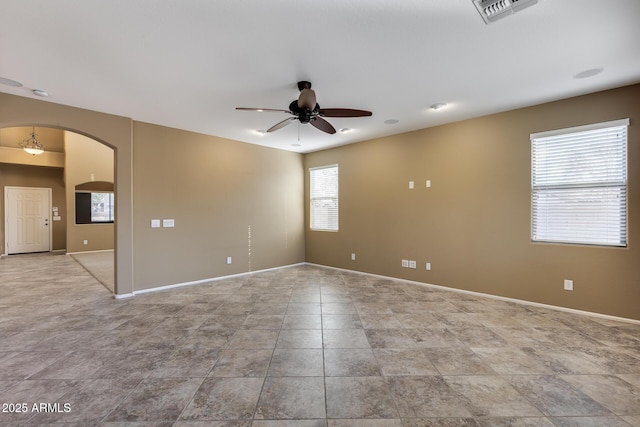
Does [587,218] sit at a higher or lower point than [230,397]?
higher

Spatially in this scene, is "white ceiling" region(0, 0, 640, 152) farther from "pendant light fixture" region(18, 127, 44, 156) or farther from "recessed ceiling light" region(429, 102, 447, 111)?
"pendant light fixture" region(18, 127, 44, 156)

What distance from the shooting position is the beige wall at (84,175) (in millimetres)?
8250

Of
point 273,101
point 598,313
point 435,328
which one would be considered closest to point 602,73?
point 598,313

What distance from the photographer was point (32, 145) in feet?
26.0

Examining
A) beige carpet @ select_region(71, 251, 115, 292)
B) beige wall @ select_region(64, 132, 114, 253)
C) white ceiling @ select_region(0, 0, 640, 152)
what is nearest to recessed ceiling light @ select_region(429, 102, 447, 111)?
white ceiling @ select_region(0, 0, 640, 152)

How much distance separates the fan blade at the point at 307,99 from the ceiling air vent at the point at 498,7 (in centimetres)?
147

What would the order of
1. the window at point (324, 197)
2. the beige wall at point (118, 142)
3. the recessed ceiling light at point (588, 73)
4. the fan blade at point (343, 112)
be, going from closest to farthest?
the recessed ceiling light at point (588, 73), the fan blade at point (343, 112), the beige wall at point (118, 142), the window at point (324, 197)

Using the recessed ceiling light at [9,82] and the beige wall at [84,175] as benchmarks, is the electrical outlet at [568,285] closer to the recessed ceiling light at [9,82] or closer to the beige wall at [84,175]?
the recessed ceiling light at [9,82]

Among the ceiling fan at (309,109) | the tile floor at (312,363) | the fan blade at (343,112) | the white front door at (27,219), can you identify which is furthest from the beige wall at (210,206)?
the white front door at (27,219)

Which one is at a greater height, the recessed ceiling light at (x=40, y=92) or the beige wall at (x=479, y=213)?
the recessed ceiling light at (x=40, y=92)

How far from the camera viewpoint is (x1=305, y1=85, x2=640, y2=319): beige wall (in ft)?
11.0

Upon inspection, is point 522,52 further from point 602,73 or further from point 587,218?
point 587,218

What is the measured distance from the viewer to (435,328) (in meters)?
3.11

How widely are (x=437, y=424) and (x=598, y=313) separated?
3.25 metres
